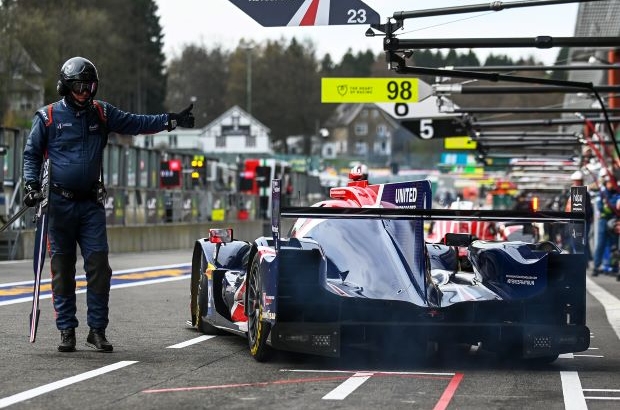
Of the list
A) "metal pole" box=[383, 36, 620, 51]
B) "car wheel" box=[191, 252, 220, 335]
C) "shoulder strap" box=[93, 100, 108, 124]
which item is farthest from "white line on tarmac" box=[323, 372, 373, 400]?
"metal pole" box=[383, 36, 620, 51]

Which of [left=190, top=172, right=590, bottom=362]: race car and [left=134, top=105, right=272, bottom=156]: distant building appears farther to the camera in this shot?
[left=134, top=105, right=272, bottom=156]: distant building

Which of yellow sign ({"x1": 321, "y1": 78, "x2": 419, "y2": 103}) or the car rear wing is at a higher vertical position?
yellow sign ({"x1": 321, "y1": 78, "x2": 419, "y2": 103})

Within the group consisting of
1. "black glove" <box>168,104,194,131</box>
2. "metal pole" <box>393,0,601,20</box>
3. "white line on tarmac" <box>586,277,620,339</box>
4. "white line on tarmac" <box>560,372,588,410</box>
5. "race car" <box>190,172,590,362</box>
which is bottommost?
"white line on tarmac" <box>586,277,620,339</box>

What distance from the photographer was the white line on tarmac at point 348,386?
8352mm

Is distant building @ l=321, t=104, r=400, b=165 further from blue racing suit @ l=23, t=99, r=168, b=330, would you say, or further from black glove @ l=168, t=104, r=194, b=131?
blue racing suit @ l=23, t=99, r=168, b=330

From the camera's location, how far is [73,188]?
10570mm

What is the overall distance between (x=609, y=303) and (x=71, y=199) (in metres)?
9.45

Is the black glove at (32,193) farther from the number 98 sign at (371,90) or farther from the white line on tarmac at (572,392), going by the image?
the number 98 sign at (371,90)

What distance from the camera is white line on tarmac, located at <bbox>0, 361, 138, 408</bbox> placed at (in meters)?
7.85

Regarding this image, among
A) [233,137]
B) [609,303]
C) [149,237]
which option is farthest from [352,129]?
[609,303]

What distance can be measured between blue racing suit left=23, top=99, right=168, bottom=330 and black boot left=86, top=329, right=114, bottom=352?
0.14ft

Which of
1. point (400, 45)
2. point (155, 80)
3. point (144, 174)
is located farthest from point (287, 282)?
point (155, 80)

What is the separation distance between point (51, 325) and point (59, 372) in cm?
366

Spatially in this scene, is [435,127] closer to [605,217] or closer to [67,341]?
[605,217]
